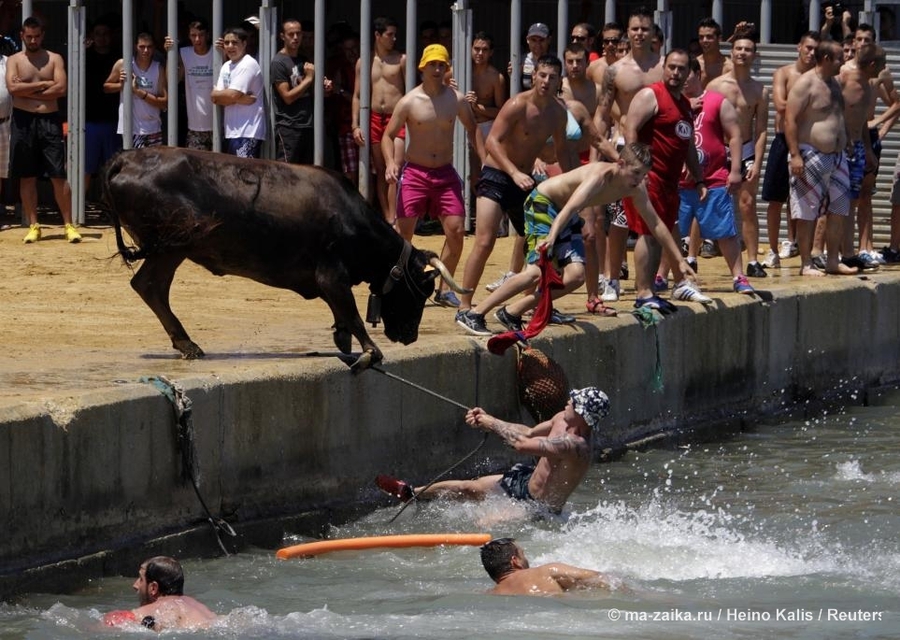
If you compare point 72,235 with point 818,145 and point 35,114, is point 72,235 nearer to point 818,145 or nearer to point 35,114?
point 35,114

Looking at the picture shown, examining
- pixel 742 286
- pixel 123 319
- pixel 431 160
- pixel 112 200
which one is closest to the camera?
pixel 112 200

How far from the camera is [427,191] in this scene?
13641 millimetres

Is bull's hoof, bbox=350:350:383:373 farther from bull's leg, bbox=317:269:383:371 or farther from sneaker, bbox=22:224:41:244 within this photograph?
sneaker, bbox=22:224:41:244

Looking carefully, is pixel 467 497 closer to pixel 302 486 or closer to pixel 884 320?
pixel 302 486

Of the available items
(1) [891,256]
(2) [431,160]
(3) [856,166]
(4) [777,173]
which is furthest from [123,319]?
(1) [891,256]

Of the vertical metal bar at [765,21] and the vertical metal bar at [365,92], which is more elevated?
the vertical metal bar at [765,21]

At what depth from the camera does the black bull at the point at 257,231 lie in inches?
415

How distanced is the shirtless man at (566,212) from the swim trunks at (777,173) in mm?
3747

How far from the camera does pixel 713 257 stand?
17.4m

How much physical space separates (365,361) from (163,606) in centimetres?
277

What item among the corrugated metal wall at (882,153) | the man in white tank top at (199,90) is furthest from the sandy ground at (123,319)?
the corrugated metal wall at (882,153)

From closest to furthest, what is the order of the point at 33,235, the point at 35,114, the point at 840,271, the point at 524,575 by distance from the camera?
the point at 524,575, the point at 840,271, the point at 33,235, the point at 35,114

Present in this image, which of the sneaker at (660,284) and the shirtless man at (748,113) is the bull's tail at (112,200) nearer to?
the sneaker at (660,284)

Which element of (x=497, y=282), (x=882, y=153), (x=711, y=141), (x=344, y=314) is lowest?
(x=497, y=282)
